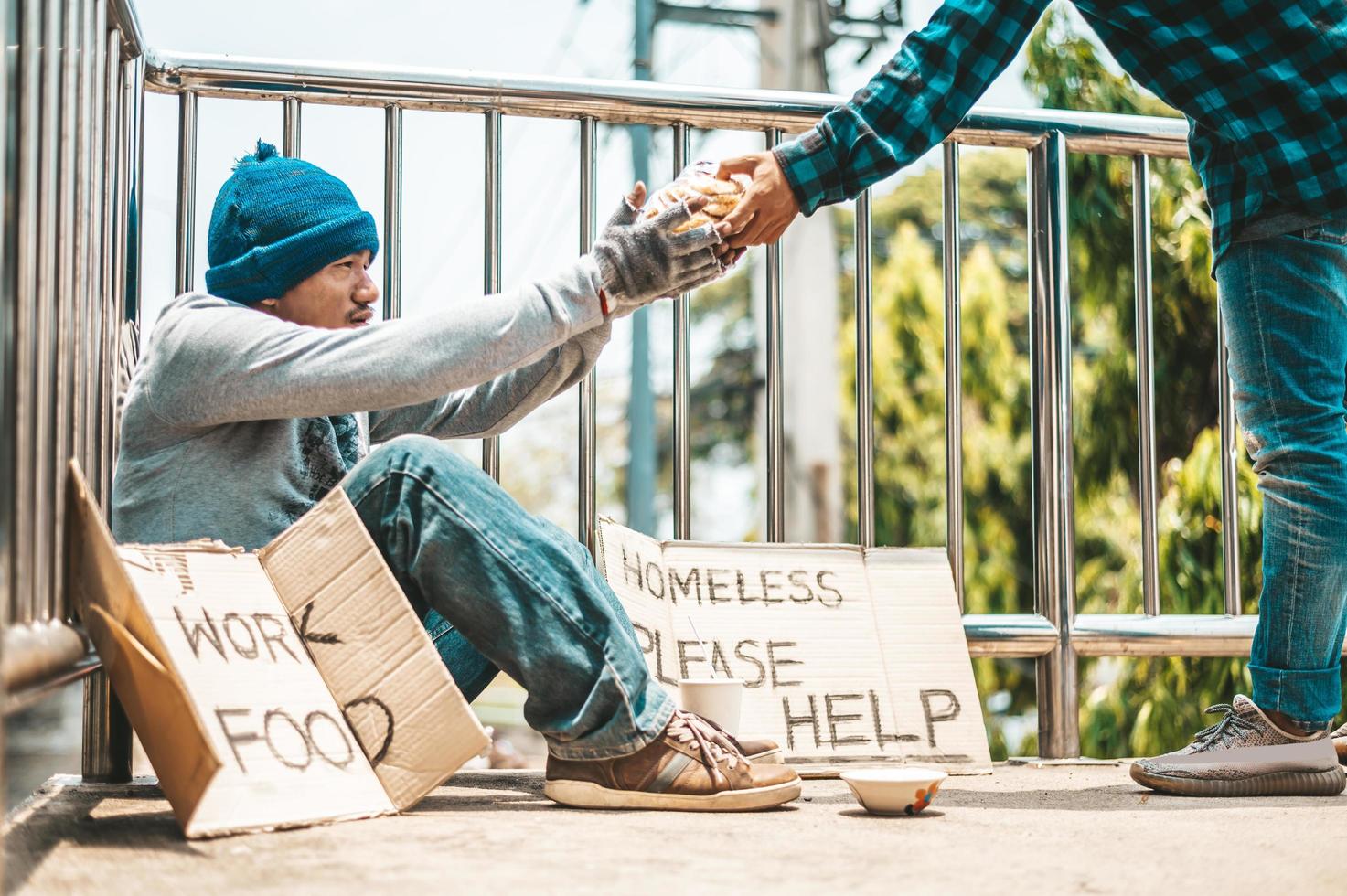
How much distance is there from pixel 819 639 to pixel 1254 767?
728 mm

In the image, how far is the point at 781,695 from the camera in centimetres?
238

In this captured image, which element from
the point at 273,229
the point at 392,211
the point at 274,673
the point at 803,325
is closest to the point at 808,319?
the point at 803,325

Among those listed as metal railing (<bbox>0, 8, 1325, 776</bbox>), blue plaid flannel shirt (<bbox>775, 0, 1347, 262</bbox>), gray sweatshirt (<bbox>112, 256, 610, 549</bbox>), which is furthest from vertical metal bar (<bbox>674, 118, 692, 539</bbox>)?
gray sweatshirt (<bbox>112, 256, 610, 549</bbox>)

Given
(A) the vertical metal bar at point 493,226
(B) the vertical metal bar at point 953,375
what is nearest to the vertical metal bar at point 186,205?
(A) the vertical metal bar at point 493,226

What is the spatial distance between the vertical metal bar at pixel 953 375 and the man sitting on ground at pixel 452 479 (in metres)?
0.71

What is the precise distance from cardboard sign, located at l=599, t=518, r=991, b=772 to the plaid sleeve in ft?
2.22

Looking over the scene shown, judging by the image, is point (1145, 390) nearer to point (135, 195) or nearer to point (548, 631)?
point (548, 631)

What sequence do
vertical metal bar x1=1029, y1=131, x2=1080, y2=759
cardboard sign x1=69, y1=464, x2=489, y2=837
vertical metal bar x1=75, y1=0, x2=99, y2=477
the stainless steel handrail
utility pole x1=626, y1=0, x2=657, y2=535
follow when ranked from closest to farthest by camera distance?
cardboard sign x1=69, y1=464, x2=489, y2=837, vertical metal bar x1=75, y1=0, x2=99, y2=477, the stainless steel handrail, vertical metal bar x1=1029, y1=131, x2=1080, y2=759, utility pole x1=626, y1=0, x2=657, y2=535

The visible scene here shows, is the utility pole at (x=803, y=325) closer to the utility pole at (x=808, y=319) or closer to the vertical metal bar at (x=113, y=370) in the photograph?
the utility pole at (x=808, y=319)

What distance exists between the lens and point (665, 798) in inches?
74.0

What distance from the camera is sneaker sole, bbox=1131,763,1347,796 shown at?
84.7 inches

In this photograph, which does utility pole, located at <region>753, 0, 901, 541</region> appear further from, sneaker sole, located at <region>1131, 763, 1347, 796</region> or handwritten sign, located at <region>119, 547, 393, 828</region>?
handwritten sign, located at <region>119, 547, 393, 828</region>

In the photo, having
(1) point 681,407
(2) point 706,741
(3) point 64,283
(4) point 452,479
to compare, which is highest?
(3) point 64,283

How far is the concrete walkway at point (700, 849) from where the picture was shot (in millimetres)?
1398
